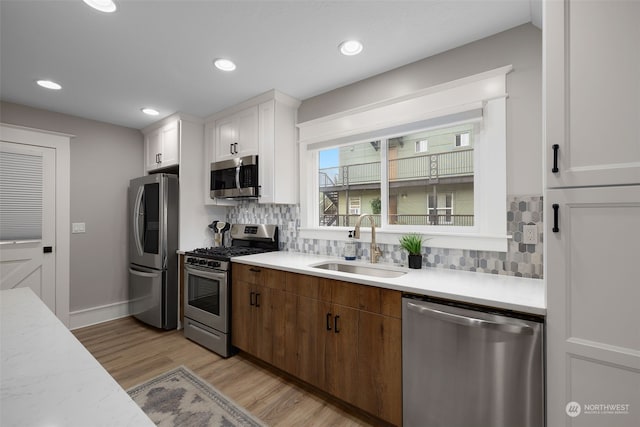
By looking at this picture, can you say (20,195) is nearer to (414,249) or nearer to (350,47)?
(350,47)

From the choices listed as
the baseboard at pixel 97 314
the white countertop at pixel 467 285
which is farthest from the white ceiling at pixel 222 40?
the baseboard at pixel 97 314

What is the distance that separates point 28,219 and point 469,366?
4.30m

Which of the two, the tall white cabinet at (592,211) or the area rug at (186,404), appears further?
the area rug at (186,404)

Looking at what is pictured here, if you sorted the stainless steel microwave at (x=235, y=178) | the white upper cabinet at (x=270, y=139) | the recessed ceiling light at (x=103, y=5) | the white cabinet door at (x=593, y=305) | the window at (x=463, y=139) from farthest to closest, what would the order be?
the stainless steel microwave at (x=235, y=178) → the white upper cabinet at (x=270, y=139) → the window at (x=463, y=139) → the recessed ceiling light at (x=103, y=5) → the white cabinet door at (x=593, y=305)

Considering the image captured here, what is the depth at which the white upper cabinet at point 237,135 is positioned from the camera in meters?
3.00

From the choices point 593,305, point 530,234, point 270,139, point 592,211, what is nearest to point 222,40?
point 270,139

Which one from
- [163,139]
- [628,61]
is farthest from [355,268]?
[163,139]

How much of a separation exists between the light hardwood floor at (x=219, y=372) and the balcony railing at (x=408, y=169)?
1807 millimetres

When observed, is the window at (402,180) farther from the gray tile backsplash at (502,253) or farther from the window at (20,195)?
the window at (20,195)

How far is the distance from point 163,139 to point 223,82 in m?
1.53

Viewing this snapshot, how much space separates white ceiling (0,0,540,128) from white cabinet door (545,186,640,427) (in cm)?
125

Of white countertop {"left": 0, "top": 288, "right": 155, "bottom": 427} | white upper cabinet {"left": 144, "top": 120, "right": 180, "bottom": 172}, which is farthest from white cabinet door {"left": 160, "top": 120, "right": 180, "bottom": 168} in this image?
white countertop {"left": 0, "top": 288, "right": 155, "bottom": 427}

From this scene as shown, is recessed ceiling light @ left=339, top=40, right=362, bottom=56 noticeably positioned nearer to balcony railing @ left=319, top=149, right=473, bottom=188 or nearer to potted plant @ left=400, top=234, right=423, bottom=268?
balcony railing @ left=319, top=149, right=473, bottom=188

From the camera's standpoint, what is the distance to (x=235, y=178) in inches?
122
